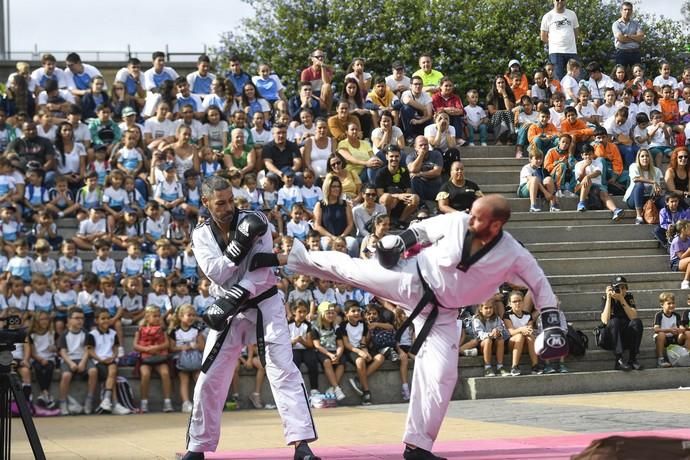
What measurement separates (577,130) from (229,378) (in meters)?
12.1

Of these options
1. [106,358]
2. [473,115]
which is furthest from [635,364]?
[106,358]

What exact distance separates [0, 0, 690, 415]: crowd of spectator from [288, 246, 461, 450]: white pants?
419 centimetres

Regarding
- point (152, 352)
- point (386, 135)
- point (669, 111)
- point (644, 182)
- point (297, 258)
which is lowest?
point (152, 352)

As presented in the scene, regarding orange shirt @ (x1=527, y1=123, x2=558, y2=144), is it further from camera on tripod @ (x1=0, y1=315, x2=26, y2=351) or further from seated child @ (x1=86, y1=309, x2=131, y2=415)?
camera on tripod @ (x1=0, y1=315, x2=26, y2=351)

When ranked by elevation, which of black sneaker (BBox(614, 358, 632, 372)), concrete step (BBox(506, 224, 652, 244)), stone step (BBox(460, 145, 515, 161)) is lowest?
black sneaker (BBox(614, 358, 632, 372))

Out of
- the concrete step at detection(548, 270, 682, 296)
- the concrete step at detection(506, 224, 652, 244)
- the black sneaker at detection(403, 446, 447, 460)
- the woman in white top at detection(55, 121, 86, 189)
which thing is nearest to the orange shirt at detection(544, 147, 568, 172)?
the concrete step at detection(506, 224, 652, 244)

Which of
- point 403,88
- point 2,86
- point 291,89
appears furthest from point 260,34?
point 403,88

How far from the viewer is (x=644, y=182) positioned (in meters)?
18.3

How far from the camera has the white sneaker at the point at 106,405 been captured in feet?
45.9

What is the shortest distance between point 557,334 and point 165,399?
760 centimetres

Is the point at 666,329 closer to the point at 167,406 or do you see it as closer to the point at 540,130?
the point at 540,130

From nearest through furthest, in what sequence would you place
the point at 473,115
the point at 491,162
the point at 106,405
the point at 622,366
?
the point at 106,405, the point at 622,366, the point at 491,162, the point at 473,115

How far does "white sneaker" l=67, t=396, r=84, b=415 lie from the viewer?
14.1 meters

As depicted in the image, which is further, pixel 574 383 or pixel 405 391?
pixel 574 383
